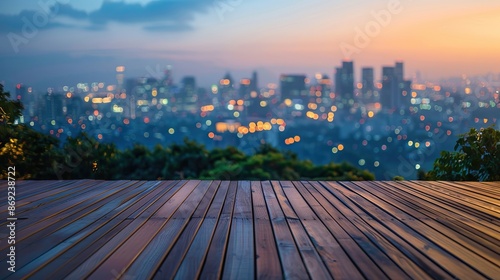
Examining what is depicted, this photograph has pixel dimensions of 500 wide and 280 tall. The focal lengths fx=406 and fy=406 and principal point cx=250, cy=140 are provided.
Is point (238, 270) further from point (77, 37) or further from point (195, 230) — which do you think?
point (77, 37)

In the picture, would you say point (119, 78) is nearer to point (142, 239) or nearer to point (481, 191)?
point (481, 191)

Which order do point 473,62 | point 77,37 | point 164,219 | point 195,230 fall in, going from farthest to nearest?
point 473,62, point 77,37, point 164,219, point 195,230

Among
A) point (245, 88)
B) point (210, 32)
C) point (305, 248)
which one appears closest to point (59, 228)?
point (305, 248)

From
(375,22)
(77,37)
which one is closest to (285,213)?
(375,22)

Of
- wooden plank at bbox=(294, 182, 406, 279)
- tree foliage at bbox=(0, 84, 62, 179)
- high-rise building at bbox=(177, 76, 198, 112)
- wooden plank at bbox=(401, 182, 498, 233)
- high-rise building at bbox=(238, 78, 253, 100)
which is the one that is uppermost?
high-rise building at bbox=(238, 78, 253, 100)

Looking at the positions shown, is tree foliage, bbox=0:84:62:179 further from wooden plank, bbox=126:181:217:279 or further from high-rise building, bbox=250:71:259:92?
high-rise building, bbox=250:71:259:92

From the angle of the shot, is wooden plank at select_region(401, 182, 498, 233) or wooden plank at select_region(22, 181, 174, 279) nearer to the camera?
wooden plank at select_region(22, 181, 174, 279)

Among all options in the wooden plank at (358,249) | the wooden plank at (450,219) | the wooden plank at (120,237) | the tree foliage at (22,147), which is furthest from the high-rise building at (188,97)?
the wooden plank at (358,249)

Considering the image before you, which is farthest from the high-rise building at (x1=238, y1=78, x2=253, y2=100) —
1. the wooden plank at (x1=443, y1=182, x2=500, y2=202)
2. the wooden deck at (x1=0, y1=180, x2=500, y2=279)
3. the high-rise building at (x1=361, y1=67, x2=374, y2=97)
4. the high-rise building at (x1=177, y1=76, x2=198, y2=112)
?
the wooden deck at (x1=0, y1=180, x2=500, y2=279)
